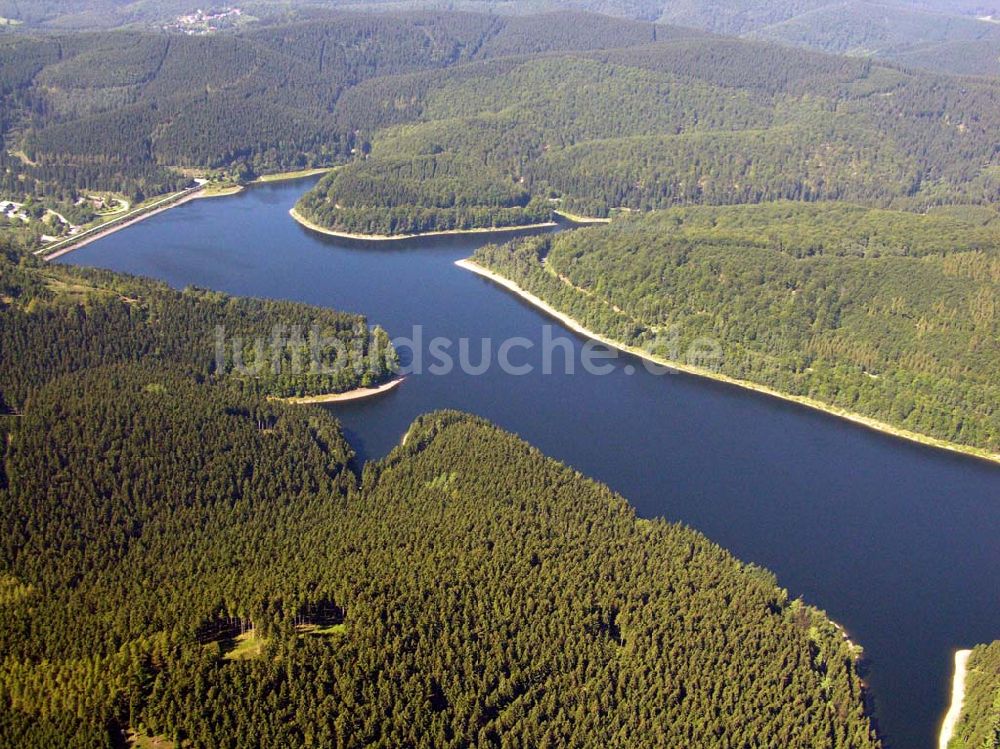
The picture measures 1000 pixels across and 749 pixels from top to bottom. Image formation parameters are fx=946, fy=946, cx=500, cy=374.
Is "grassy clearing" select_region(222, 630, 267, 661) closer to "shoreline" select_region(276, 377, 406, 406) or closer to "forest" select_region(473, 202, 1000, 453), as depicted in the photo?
"shoreline" select_region(276, 377, 406, 406)

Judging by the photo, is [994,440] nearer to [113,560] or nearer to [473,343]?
[473,343]

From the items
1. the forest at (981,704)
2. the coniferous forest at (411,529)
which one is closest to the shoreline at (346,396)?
the coniferous forest at (411,529)

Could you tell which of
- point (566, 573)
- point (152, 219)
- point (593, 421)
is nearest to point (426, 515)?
point (566, 573)

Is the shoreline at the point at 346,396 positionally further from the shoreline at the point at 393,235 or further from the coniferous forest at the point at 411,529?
the shoreline at the point at 393,235

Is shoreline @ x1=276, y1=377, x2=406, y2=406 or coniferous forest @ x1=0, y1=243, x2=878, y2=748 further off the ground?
shoreline @ x1=276, y1=377, x2=406, y2=406

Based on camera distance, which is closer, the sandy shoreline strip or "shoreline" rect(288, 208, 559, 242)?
the sandy shoreline strip

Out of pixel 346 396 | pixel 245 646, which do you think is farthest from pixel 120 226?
pixel 245 646

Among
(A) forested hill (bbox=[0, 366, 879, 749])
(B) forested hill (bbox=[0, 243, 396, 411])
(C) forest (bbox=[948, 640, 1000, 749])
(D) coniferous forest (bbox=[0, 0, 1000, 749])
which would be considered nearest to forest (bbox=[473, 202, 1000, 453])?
(D) coniferous forest (bbox=[0, 0, 1000, 749])
